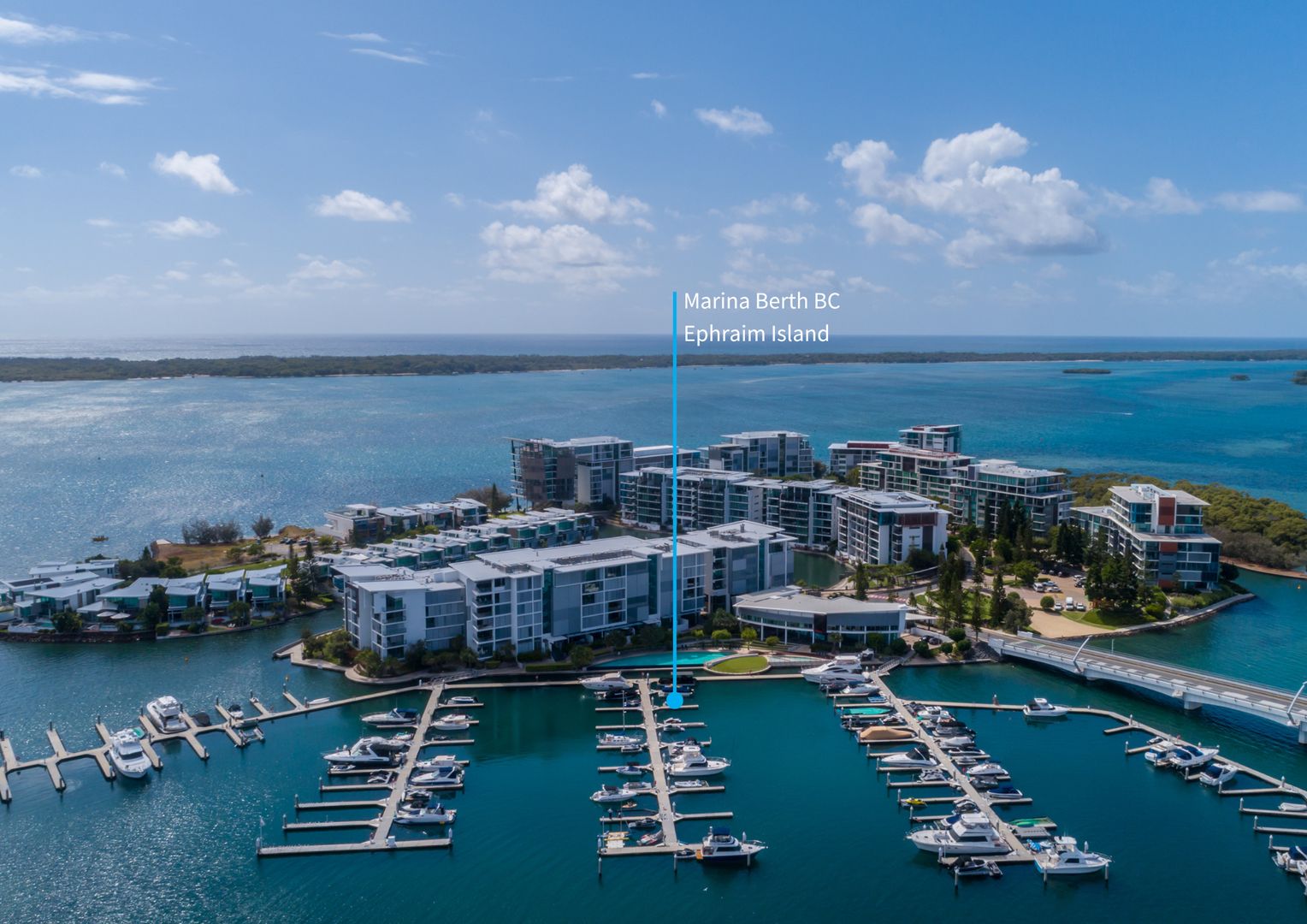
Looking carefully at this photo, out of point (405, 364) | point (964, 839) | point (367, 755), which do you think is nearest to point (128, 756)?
point (367, 755)

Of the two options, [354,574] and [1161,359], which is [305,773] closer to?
[354,574]

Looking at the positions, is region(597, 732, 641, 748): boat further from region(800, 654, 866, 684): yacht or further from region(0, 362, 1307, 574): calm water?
region(0, 362, 1307, 574): calm water

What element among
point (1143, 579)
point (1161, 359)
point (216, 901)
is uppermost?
point (1161, 359)

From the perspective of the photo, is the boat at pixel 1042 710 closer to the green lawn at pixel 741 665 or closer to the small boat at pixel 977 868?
the green lawn at pixel 741 665

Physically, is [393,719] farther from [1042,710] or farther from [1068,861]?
[1042,710]

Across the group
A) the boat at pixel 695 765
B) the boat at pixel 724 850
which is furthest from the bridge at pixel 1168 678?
the boat at pixel 724 850

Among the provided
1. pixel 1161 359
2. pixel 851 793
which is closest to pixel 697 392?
pixel 851 793
